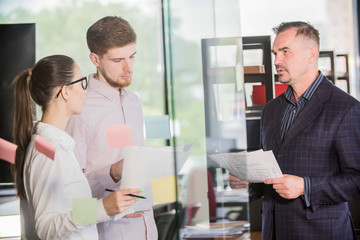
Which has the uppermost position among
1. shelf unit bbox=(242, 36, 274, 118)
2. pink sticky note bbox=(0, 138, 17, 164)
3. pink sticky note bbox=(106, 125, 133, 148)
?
shelf unit bbox=(242, 36, 274, 118)

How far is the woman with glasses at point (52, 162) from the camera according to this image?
121 cm

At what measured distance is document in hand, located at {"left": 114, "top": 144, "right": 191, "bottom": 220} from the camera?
1.18m

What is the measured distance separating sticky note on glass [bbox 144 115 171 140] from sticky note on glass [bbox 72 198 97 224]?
0.86ft

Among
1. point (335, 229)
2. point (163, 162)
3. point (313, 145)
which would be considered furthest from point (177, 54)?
point (335, 229)

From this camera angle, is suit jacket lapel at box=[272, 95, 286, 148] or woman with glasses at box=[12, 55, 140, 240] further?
suit jacket lapel at box=[272, 95, 286, 148]

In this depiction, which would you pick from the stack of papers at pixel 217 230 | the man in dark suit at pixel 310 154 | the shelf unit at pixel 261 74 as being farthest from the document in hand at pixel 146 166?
the shelf unit at pixel 261 74

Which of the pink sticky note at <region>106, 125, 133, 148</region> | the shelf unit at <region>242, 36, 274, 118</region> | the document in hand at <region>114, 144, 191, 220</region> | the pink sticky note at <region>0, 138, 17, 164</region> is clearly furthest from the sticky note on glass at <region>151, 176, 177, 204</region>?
the shelf unit at <region>242, 36, 274, 118</region>

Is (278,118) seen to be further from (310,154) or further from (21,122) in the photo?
→ (21,122)

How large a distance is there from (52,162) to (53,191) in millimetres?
81

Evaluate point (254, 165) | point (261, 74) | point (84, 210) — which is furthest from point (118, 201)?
point (261, 74)

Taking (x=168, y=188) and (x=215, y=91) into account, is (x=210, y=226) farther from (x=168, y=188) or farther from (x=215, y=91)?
(x=215, y=91)

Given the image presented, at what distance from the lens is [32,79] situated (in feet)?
4.23

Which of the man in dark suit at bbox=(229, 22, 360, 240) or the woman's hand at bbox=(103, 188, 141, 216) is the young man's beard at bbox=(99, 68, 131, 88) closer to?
the woman's hand at bbox=(103, 188, 141, 216)

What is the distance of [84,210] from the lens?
1.21 metres
